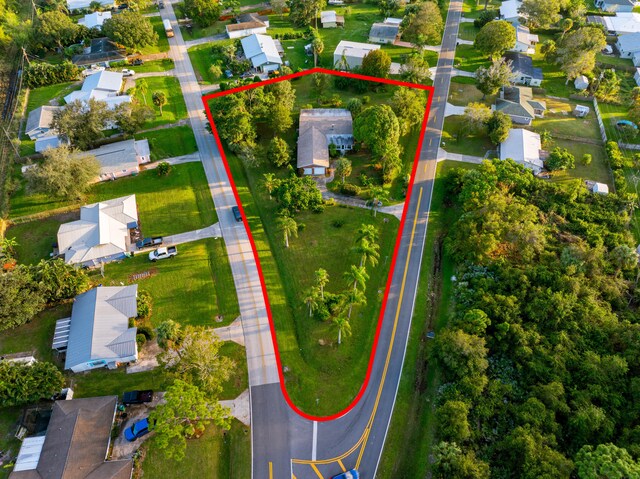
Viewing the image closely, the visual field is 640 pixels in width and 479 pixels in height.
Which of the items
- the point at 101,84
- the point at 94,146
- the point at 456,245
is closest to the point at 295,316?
the point at 456,245

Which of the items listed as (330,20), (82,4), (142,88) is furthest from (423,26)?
(82,4)

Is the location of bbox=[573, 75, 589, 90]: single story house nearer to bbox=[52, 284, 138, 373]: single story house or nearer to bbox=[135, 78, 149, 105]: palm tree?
bbox=[135, 78, 149, 105]: palm tree

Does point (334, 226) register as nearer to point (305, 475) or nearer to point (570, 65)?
point (305, 475)

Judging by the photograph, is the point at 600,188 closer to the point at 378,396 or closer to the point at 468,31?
the point at 378,396

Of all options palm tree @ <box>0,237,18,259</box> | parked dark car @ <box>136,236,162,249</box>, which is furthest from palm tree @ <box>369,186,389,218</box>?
palm tree @ <box>0,237,18,259</box>

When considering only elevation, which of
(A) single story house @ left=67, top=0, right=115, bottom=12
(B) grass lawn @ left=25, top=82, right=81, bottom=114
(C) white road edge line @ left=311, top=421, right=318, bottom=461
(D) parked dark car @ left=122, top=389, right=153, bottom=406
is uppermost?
(A) single story house @ left=67, top=0, right=115, bottom=12
